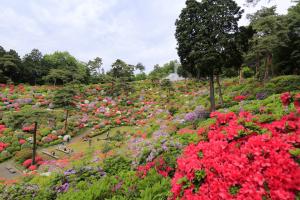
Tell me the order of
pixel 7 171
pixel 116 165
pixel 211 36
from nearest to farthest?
pixel 116 165 < pixel 211 36 < pixel 7 171

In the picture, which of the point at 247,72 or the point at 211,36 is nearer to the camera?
the point at 211,36

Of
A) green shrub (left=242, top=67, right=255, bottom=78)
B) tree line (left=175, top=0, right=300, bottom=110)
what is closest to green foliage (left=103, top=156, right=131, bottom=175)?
tree line (left=175, top=0, right=300, bottom=110)

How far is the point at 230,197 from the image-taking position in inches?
114

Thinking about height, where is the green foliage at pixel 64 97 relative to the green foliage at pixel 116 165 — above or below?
above

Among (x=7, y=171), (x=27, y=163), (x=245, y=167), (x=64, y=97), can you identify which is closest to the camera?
(x=245, y=167)

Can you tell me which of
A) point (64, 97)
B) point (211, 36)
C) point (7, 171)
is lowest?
point (7, 171)

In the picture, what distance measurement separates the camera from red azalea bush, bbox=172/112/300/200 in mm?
2686

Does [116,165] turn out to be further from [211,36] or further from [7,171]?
[7,171]

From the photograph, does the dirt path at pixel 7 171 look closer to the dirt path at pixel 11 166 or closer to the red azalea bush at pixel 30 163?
the dirt path at pixel 11 166

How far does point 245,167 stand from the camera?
3164 millimetres

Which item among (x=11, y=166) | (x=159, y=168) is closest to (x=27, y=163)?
(x=11, y=166)

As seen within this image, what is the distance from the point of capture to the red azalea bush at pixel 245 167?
106 inches

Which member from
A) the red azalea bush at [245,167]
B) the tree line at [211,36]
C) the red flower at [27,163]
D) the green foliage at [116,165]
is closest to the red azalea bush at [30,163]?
Result: the red flower at [27,163]

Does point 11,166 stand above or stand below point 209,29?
below
